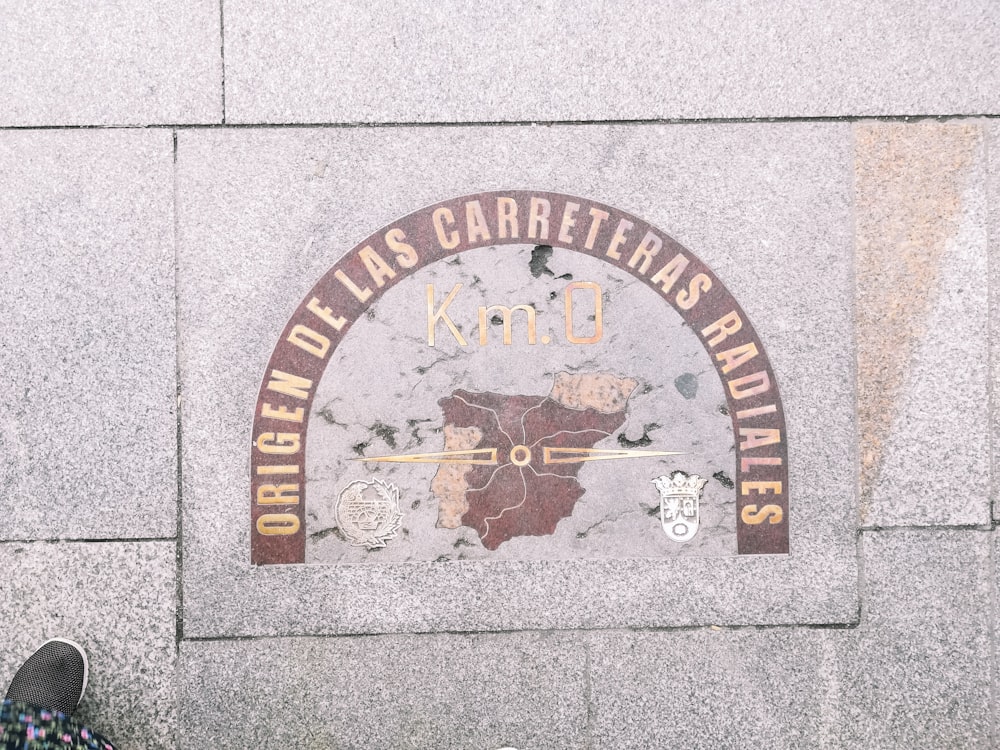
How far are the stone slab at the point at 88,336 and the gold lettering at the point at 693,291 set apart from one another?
2.15m

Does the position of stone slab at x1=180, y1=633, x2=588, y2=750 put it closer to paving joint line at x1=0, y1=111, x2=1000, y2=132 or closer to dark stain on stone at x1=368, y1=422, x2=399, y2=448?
dark stain on stone at x1=368, y1=422, x2=399, y2=448

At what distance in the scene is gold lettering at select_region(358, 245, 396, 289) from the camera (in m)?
2.82

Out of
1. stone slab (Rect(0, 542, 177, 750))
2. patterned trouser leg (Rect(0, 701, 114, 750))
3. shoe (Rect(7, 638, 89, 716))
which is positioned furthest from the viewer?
stone slab (Rect(0, 542, 177, 750))

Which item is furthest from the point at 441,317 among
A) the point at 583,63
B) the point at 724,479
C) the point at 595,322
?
the point at 724,479

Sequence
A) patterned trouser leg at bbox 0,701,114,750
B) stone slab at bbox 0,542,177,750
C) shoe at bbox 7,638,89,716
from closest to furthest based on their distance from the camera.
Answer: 1. patterned trouser leg at bbox 0,701,114,750
2. shoe at bbox 7,638,89,716
3. stone slab at bbox 0,542,177,750

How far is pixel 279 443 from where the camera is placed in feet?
9.20

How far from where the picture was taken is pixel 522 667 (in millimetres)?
2775

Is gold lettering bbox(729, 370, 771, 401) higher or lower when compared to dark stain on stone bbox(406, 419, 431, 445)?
higher

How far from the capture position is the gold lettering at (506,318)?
2809 mm

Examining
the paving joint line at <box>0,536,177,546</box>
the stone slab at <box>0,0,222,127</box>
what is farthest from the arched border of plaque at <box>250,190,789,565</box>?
the stone slab at <box>0,0,222,127</box>

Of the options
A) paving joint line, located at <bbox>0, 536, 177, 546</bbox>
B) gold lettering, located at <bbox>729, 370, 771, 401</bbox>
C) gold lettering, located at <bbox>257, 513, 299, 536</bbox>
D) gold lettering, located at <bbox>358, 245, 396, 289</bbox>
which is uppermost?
gold lettering, located at <bbox>358, 245, 396, 289</bbox>

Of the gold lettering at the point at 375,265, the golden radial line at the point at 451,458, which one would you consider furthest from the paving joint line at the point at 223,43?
the golden radial line at the point at 451,458

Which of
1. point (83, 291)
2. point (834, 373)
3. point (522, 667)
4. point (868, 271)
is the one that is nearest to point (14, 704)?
point (83, 291)

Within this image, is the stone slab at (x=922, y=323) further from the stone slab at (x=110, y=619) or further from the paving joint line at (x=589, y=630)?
the stone slab at (x=110, y=619)
